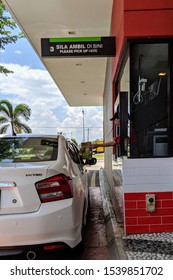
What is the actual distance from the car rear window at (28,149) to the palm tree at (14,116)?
20893 mm

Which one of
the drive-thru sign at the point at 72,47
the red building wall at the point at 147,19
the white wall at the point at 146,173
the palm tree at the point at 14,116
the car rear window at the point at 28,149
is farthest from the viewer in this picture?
the palm tree at the point at 14,116

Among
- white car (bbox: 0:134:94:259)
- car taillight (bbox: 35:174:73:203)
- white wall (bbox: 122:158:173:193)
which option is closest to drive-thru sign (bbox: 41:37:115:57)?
white wall (bbox: 122:158:173:193)

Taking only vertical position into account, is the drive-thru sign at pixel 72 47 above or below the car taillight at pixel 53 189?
above

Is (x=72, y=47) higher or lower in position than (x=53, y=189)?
higher

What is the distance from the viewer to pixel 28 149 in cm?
408

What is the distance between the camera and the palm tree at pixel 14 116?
981 inches

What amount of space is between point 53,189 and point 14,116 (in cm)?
2284

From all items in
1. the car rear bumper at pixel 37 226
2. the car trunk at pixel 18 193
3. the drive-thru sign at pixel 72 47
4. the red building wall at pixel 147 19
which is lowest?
the car rear bumper at pixel 37 226

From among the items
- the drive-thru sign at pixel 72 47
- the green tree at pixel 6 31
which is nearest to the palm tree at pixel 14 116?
the green tree at pixel 6 31

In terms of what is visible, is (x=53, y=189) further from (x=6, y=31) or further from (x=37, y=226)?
(x=6, y=31)

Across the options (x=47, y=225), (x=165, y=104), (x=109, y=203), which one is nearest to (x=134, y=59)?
(x=165, y=104)

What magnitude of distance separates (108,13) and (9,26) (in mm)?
5693

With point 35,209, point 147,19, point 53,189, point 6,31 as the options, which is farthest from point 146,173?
point 6,31

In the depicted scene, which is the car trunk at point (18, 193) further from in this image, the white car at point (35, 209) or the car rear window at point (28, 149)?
the car rear window at point (28, 149)
